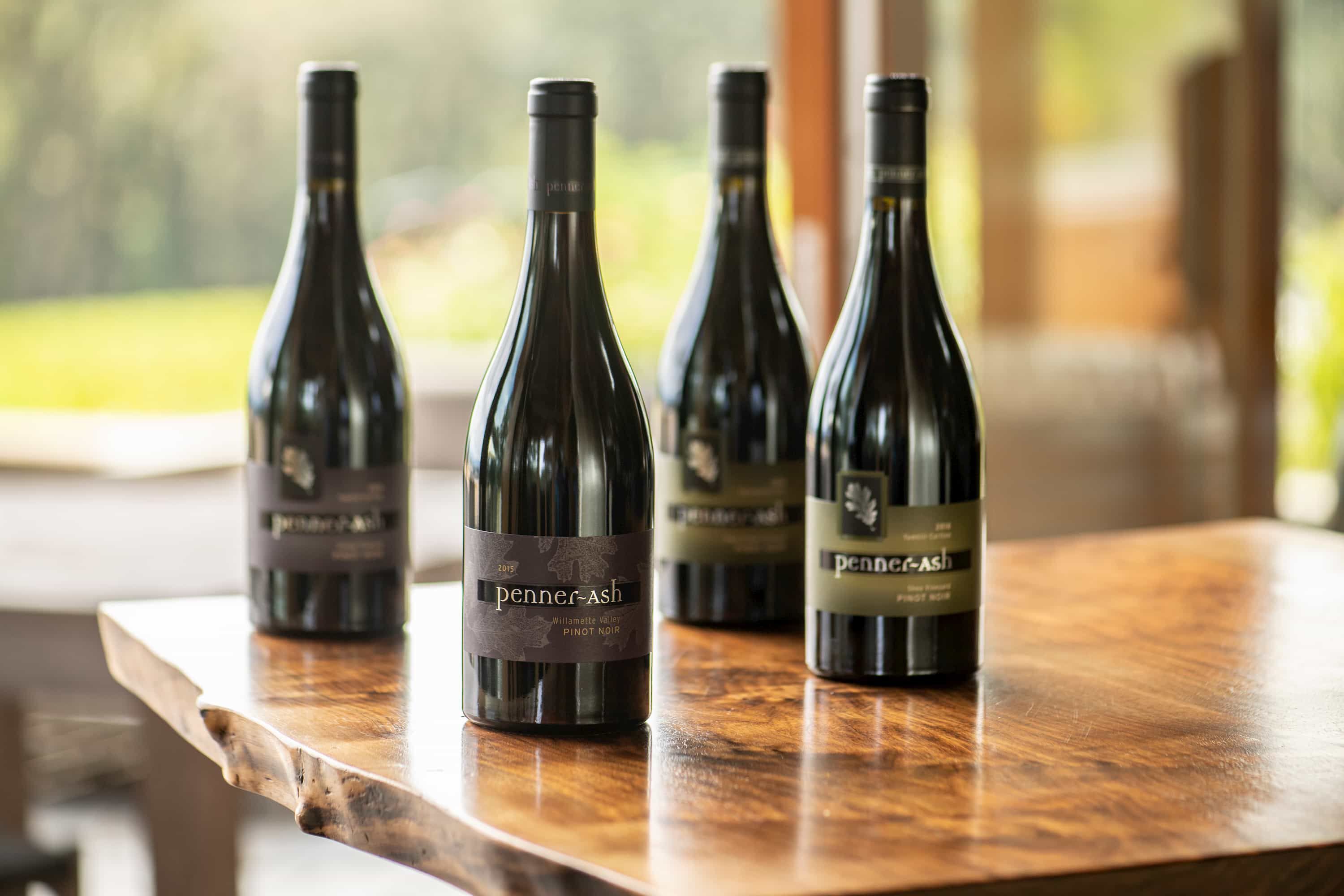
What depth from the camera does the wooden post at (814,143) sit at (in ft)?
9.83

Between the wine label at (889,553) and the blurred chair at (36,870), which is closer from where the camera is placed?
the wine label at (889,553)

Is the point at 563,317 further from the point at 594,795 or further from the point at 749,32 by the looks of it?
the point at 749,32

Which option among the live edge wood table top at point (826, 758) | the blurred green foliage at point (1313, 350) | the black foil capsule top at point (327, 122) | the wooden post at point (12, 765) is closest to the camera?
the live edge wood table top at point (826, 758)

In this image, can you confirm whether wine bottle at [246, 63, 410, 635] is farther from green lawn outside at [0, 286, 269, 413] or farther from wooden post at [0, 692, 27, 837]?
green lawn outside at [0, 286, 269, 413]

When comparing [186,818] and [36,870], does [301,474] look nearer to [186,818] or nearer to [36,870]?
[36,870]

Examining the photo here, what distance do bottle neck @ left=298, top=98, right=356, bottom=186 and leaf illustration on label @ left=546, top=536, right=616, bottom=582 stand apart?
0.40 metres

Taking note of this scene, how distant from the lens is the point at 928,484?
37.3 inches

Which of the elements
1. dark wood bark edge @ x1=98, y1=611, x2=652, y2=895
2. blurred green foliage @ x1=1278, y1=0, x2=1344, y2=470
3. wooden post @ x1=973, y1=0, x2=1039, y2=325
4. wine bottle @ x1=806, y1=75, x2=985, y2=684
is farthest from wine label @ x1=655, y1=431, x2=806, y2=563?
blurred green foliage @ x1=1278, y1=0, x2=1344, y2=470

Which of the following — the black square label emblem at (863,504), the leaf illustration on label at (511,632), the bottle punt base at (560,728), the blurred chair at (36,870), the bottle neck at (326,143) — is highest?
the bottle neck at (326,143)

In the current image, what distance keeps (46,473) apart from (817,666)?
114 inches

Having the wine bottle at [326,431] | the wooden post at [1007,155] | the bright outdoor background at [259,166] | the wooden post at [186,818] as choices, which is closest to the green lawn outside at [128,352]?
the bright outdoor background at [259,166]

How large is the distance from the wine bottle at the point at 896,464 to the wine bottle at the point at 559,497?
5.3 inches

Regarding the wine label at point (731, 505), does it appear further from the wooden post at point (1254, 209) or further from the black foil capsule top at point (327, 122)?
the wooden post at point (1254, 209)

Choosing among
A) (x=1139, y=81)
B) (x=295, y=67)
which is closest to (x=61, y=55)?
(x=295, y=67)
